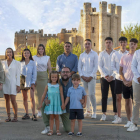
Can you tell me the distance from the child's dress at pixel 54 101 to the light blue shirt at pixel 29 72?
1.74 metres

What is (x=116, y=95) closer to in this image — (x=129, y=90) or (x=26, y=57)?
(x=129, y=90)

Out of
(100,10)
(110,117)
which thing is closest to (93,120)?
(110,117)

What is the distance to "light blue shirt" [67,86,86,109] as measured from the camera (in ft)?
18.6

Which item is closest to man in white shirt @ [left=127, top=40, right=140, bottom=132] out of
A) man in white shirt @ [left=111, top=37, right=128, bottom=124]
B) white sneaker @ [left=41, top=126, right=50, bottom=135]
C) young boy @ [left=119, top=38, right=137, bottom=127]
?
young boy @ [left=119, top=38, right=137, bottom=127]

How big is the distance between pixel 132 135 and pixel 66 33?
81.7 m

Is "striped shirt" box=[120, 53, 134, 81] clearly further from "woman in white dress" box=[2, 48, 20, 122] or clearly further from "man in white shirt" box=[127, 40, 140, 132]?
"woman in white dress" box=[2, 48, 20, 122]

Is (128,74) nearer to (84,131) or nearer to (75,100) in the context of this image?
(75,100)

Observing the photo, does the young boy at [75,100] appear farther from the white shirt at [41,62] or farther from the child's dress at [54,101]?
the white shirt at [41,62]

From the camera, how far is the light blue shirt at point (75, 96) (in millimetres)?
5684

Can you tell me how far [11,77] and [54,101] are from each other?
1829 millimetres

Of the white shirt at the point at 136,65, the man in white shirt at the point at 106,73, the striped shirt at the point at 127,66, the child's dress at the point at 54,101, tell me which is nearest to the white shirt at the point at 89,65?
the man in white shirt at the point at 106,73

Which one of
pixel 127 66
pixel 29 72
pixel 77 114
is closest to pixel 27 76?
pixel 29 72

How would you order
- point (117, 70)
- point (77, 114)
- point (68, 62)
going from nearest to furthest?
point (77, 114) < point (117, 70) < point (68, 62)

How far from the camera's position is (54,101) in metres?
5.73
